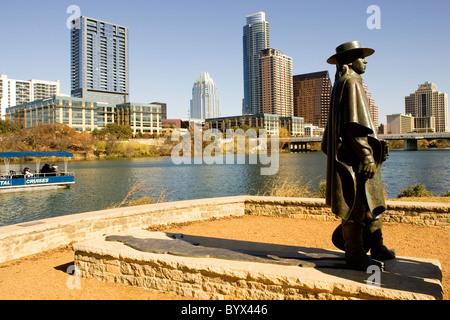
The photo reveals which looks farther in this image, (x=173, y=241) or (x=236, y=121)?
(x=236, y=121)

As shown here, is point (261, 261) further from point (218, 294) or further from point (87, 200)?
point (87, 200)

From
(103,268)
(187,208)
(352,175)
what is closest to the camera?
(352,175)

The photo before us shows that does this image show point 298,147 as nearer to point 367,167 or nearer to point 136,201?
point 136,201

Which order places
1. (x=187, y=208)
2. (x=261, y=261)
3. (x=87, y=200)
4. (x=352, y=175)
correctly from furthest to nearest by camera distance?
(x=87, y=200)
(x=187, y=208)
(x=261, y=261)
(x=352, y=175)

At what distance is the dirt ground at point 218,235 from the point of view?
552 centimetres

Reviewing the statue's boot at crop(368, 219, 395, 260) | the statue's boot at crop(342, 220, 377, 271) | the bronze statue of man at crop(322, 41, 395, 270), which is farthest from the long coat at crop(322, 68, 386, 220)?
the statue's boot at crop(368, 219, 395, 260)

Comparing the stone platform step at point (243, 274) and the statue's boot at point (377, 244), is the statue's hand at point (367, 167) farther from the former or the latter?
the stone platform step at point (243, 274)

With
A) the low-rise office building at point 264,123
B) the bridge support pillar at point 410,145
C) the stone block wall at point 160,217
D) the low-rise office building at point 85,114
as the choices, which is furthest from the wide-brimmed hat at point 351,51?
the low-rise office building at point 264,123

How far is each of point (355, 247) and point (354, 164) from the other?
42.3 inches

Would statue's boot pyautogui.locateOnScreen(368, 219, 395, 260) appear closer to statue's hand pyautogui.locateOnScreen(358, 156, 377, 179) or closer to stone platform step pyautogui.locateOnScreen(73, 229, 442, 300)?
stone platform step pyautogui.locateOnScreen(73, 229, 442, 300)

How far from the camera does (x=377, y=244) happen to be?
17.1ft

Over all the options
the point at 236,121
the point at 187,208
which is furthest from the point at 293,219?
the point at 236,121

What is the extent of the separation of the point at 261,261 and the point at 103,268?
2636 millimetres
